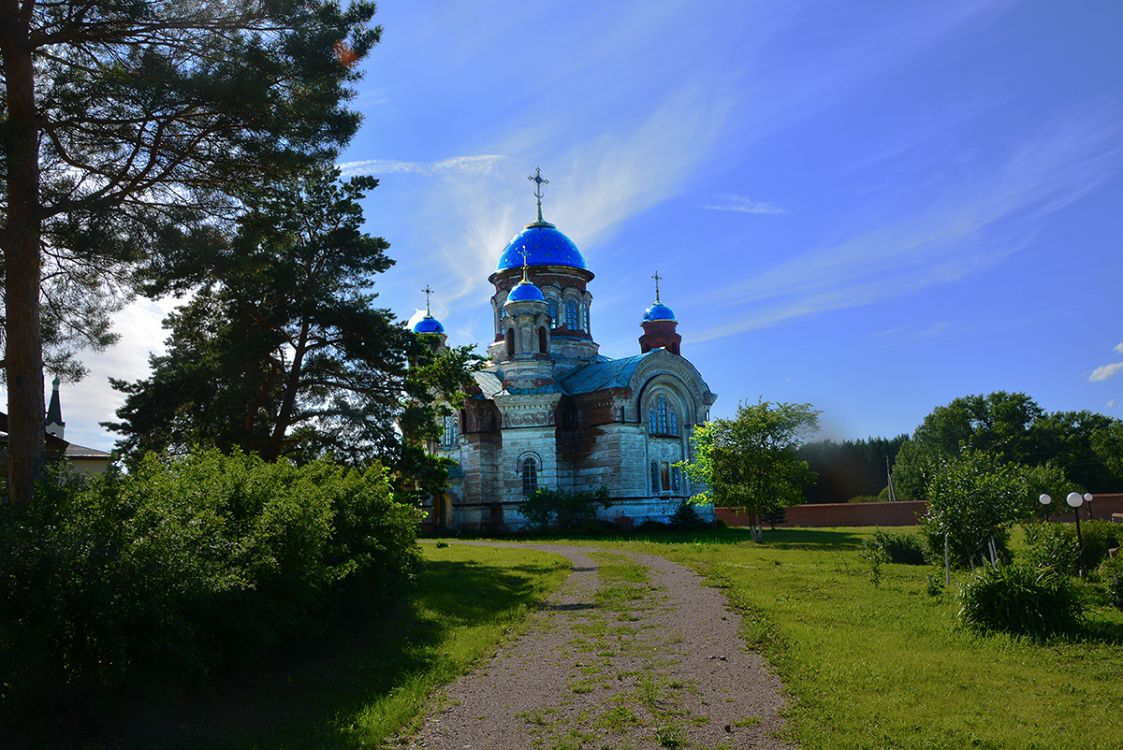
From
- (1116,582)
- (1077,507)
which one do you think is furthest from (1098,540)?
(1116,582)

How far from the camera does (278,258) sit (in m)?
16.8

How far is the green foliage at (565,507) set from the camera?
3142 centimetres

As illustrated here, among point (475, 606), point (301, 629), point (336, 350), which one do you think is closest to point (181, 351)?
point (336, 350)

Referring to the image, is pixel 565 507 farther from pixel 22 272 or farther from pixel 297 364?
pixel 22 272

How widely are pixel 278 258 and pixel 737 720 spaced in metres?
13.5

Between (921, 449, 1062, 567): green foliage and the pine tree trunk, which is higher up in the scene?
the pine tree trunk

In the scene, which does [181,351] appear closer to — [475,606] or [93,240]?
[93,240]

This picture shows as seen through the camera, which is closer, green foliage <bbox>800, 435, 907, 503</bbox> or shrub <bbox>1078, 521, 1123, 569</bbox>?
shrub <bbox>1078, 521, 1123, 569</bbox>

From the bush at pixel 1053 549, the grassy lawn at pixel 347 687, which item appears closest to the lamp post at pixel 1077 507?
the bush at pixel 1053 549

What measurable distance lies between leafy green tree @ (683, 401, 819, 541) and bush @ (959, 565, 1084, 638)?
15211 mm

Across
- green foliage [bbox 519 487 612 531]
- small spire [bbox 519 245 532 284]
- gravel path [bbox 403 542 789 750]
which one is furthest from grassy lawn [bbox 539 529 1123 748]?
small spire [bbox 519 245 532 284]

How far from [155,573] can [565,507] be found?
84.7 ft

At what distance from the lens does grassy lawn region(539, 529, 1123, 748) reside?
5.94 metres

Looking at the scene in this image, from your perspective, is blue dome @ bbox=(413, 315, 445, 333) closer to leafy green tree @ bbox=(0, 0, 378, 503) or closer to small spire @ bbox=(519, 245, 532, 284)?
small spire @ bbox=(519, 245, 532, 284)
